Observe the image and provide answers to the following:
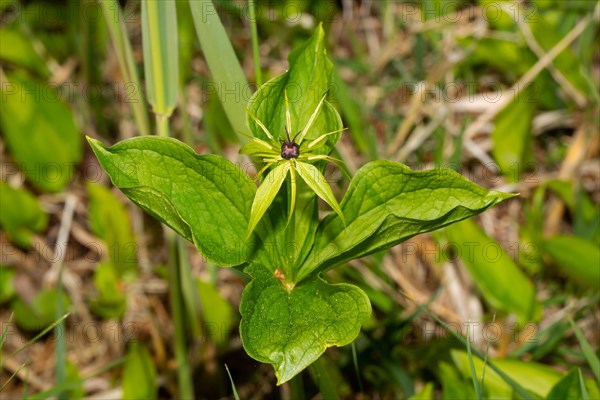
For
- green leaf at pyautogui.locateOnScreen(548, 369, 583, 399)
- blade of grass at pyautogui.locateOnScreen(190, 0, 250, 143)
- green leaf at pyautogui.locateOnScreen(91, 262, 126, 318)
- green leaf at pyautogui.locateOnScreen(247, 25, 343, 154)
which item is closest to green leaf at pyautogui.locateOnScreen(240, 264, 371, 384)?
green leaf at pyautogui.locateOnScreen(247, 25, 343, 154)

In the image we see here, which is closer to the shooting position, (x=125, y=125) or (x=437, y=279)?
(x=437, y=279)

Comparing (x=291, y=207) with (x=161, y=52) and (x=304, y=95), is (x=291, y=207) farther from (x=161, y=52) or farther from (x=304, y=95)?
(x=161, y=52)

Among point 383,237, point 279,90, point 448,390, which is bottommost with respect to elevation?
point 448,390

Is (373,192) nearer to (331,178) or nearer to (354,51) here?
(331,178)

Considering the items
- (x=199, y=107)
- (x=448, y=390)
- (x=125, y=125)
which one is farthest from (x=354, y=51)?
(x=448, y=390)

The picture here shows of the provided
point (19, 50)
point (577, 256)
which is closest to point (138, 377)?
point (577, 256)

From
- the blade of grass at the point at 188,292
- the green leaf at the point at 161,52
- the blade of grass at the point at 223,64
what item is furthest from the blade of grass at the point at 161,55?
the blade of grass at the point at 188,292
